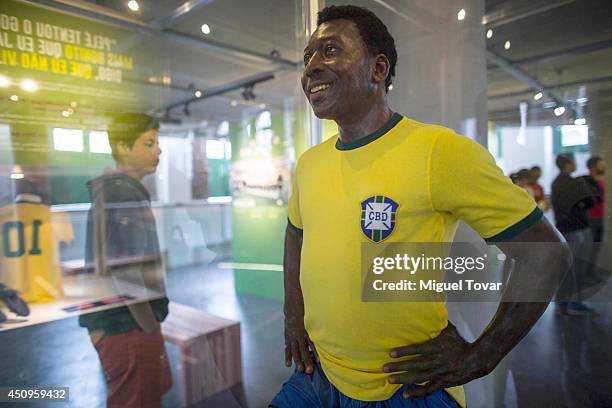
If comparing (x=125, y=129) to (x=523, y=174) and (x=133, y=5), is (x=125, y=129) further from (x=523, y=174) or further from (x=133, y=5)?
(x=523, y=174)

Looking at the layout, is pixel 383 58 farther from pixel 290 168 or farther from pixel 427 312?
pixel 290 168

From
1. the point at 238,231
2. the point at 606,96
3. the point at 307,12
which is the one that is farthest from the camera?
the point at 238,231

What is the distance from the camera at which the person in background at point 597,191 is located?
119 centimetres

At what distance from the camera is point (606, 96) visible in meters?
1.19

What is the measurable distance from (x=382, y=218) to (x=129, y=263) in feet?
5.41

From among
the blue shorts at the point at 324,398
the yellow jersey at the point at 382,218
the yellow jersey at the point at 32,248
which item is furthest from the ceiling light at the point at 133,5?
the blue shorts at the point at 324,398

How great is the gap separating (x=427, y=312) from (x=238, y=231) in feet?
8.16

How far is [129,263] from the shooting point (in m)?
2.06

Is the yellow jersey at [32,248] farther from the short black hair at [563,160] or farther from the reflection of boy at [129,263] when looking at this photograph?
the short black hair at [563,160]

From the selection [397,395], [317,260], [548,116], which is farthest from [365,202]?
[548,116]

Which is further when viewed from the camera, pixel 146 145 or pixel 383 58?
pixel 146 145

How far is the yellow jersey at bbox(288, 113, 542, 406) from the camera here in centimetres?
82

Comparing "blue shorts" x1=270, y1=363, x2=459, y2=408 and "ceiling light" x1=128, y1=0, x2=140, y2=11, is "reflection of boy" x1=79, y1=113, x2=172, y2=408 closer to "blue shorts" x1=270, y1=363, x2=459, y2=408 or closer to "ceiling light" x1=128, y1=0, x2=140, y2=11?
"ceiling light" x1=128, y1=0, x2=140, y2=11

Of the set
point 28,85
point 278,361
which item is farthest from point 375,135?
point 278,361
